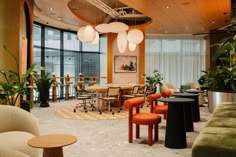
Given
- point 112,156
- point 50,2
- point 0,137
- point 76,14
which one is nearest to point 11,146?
point 0,137

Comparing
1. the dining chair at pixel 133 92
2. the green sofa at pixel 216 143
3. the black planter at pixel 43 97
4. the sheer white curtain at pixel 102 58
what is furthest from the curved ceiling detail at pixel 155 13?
the green sofa at pixel 216 143

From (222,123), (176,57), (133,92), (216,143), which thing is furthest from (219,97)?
(176,57)

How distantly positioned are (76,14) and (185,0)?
4.23m

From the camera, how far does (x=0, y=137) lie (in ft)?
9.54

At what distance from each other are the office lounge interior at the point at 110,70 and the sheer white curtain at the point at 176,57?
0.18 ft

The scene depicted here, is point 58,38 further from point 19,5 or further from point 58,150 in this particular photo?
point 58,150

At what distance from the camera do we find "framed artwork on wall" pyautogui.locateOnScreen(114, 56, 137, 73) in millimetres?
12094

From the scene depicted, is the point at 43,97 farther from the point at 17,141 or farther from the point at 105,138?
the point at 17,141

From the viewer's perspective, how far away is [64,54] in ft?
40.6

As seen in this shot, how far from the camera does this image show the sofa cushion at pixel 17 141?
2.68 metres

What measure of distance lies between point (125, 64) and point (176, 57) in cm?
353

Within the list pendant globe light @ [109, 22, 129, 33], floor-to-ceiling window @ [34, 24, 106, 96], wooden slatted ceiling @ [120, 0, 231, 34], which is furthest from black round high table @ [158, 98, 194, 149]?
floor-to-ceiling window @ [34, 24, 106, 96]

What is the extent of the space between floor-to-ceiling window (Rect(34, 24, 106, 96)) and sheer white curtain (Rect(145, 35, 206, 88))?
2773mm

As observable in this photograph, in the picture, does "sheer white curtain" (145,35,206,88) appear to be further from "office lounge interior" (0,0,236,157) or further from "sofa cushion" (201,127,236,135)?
"sofa cushion" (201,127,236,135)
